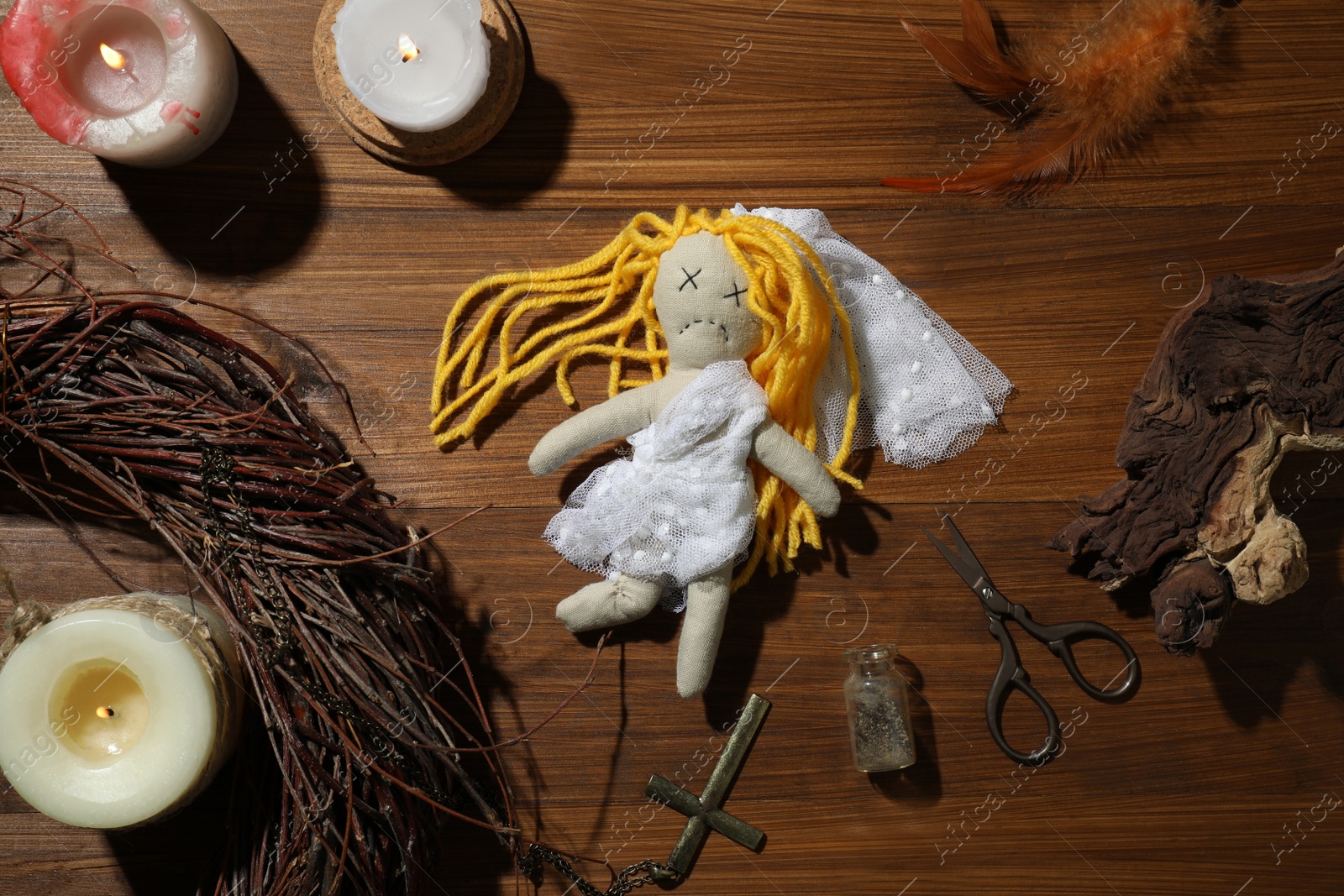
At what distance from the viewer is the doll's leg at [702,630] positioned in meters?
1.21

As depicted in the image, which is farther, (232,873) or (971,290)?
(971,290)

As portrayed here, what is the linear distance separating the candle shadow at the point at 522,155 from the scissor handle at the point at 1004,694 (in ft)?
3.25

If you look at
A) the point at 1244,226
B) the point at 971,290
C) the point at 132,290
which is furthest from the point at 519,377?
the point at 1244,226

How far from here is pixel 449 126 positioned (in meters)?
1.25

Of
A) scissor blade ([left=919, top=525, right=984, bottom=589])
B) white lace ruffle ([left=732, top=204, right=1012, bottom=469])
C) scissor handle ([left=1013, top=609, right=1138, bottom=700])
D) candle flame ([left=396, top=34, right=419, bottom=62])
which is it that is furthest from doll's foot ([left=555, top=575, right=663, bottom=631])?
candle flame ([left=396, top=34, right=419, bottom=62])

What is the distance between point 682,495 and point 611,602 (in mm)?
195

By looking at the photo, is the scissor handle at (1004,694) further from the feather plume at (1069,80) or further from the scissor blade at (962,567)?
the feather plume at (1069,80)

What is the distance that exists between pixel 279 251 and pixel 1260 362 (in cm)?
145

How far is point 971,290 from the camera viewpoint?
1341 mm

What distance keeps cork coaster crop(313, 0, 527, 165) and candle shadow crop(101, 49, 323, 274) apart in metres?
0.11

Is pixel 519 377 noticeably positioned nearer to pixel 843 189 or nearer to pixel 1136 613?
pixel 843 189

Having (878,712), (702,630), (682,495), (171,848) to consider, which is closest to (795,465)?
(682,495)

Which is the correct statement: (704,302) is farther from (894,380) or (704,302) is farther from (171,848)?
(171,848)

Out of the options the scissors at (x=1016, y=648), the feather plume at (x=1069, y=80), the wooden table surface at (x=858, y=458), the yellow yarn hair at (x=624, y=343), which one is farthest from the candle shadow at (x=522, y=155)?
the scissors at (x=1016, y=648)
